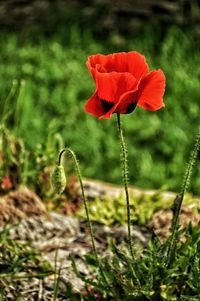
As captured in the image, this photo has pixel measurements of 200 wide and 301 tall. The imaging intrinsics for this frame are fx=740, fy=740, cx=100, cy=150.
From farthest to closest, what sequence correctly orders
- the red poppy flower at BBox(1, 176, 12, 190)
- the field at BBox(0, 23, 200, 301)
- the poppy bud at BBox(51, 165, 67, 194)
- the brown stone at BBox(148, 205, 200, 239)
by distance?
1. the red poppy flower at BBox(1, 176, 12, 190)
2. the brown stone at BBox(148, 205, 200, 239)
3. the field at BBox(0, 23, 200, 301)
4. the poppy bud at BBox(51, 165, 67, 194)

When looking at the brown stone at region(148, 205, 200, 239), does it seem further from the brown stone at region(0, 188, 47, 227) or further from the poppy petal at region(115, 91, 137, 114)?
the poppy petal at region(115, 91, 137, 114)

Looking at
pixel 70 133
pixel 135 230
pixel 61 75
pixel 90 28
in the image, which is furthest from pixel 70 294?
pixel 90 28

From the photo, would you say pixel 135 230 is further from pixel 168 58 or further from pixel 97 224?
pixel 168 58

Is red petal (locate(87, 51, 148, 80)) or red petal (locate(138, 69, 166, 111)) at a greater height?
red petal (locate(87, 51, 148, 80))

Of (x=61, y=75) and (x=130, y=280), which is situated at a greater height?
(x=130, y=280)

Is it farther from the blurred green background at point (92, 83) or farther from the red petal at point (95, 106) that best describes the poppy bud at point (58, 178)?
the blurred green background at point (92, 83)

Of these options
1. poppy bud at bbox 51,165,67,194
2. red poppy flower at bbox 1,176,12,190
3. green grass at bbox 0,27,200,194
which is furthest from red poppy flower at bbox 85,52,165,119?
green grass at bbox 0,27,200,194
